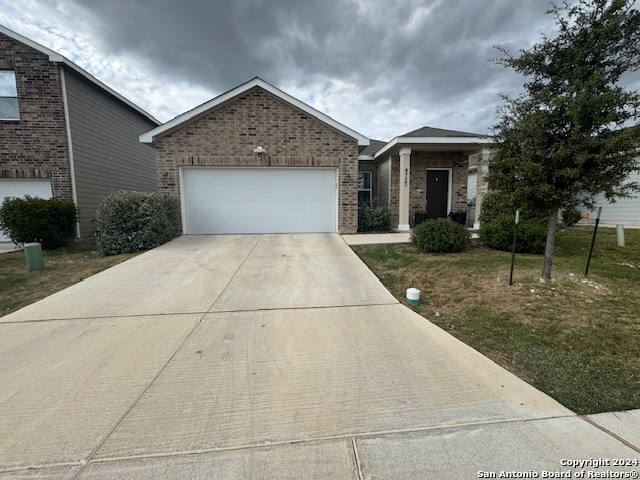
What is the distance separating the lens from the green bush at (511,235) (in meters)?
6.91

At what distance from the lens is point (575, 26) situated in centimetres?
421

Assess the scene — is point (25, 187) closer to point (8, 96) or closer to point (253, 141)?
point (8, 96)

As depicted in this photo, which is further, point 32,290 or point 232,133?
point 232,133

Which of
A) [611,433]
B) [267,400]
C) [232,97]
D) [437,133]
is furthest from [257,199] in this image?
[611,433]

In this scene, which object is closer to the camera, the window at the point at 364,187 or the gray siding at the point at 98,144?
the gray siding at the point at 98,144

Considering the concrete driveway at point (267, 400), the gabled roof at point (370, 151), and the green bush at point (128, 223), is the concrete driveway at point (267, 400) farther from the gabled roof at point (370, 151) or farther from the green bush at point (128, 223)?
the gabled roof at point (370, 151)

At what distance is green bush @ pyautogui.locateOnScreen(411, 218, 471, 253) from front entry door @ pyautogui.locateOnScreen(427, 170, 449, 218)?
453 cm

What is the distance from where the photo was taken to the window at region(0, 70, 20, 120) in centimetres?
913

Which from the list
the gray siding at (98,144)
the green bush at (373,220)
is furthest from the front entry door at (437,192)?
the gray siding at (98,144)

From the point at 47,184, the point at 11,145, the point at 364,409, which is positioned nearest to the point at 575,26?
the point at 364,409

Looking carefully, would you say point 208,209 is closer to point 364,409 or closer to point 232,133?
point 232,133

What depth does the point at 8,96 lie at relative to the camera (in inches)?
A: 361

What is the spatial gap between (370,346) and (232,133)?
8.34 metres

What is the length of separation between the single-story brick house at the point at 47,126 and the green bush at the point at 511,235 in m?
12.1
